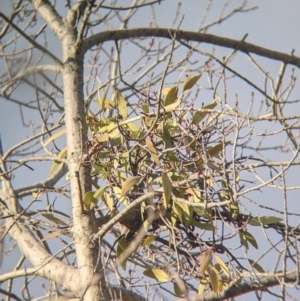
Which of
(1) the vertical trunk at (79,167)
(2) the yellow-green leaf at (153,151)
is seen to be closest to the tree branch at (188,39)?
(1) the vertical trunk at (79,167)

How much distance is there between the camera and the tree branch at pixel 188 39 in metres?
2.53

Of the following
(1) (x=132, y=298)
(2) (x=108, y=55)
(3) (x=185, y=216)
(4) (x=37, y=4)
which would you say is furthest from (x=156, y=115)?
(2) (x=108, y=55)

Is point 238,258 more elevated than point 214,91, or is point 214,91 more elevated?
point 214,91

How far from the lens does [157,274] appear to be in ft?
6.97

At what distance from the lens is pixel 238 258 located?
2.13m

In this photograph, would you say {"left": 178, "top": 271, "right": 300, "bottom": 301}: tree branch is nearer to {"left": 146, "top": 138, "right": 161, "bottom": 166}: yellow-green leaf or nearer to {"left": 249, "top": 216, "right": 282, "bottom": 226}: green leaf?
{"left": 249, "top": 216, "right": 282, "bottom": 226}: green leaf

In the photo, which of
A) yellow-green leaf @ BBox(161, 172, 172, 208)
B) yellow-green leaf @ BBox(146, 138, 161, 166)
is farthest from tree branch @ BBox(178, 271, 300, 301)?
yellow-green leaf @ BBox(146, 138, 161, 166)

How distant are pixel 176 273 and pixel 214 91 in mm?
626

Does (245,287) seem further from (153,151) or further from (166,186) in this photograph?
(153,151)

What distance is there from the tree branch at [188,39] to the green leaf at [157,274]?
87 cm

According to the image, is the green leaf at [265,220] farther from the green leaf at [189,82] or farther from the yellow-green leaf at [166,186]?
the green leaf at [189,82]

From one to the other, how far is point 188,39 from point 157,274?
1038mm

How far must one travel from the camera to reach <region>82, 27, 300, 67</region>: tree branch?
2527 mm

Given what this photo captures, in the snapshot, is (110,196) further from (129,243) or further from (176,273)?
(176,273)
